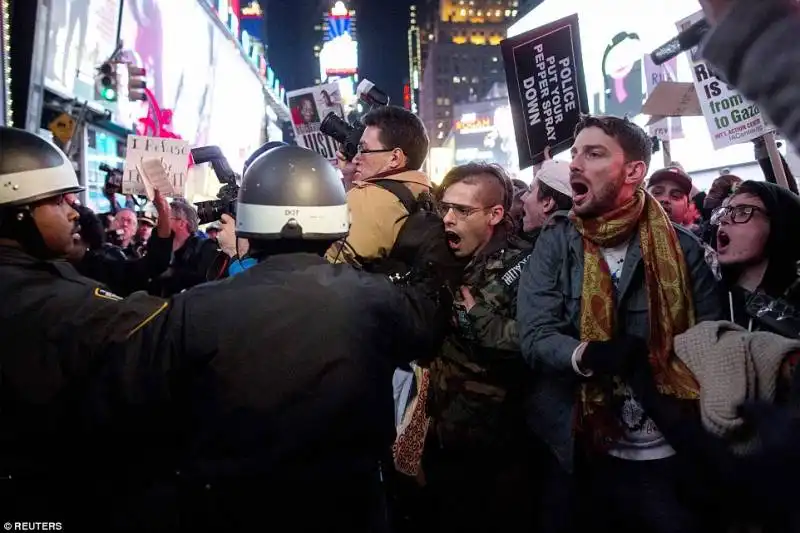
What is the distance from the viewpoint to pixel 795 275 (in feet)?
9.44

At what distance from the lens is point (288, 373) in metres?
2.13

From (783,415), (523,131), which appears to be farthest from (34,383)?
(523,131)

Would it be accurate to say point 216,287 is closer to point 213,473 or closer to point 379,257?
point 213,473

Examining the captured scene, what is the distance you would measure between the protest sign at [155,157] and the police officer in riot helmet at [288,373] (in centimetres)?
469

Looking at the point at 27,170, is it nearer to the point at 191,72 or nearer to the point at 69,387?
the point at 69,387

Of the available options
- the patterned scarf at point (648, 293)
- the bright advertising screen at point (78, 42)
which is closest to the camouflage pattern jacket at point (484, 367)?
the patterned scarf at point (648, 293)

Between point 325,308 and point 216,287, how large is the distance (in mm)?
384

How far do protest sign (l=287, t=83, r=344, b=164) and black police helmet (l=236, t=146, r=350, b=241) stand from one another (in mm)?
5385

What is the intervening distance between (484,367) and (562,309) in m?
0.52

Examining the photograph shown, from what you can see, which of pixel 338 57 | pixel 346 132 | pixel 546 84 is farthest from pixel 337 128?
pixel 338 57

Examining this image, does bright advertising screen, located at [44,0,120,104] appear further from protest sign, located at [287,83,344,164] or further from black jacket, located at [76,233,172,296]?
black jacket, located at [76,233,172,296]

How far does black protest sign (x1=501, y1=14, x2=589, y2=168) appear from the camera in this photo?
16.9ft

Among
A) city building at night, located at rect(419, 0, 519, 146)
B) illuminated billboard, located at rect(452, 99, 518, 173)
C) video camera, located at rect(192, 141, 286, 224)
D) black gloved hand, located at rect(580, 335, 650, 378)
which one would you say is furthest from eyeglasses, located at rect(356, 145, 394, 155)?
city building at night, located at rect(419, 0, 519, 146)

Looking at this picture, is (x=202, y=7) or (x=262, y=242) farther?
(x=202, y=7)
